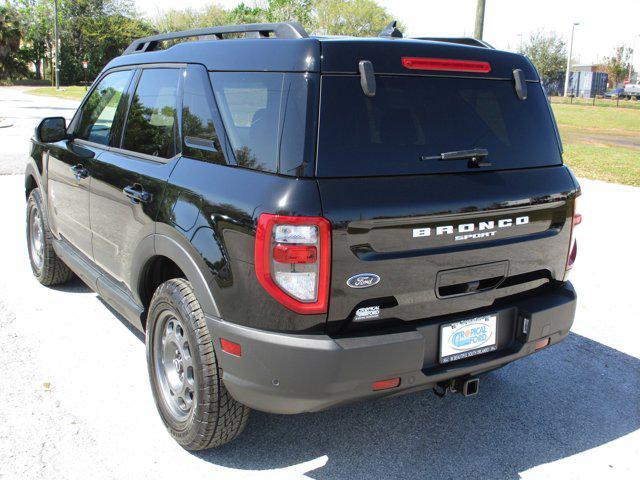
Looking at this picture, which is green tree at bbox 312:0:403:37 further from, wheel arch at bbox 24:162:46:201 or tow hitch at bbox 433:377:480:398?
tow hitch at bbox 433:377:480:398

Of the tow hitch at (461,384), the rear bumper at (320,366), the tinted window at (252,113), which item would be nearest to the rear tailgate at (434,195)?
the rear bumper at (320,366)

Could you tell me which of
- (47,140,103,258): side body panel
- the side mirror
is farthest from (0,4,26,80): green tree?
the side mirror

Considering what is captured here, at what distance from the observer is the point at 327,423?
3412 mm

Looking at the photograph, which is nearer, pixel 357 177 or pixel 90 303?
pixel 357 177

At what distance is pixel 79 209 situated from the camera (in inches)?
168

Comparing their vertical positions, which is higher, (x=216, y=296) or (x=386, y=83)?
(x=386, y=83)

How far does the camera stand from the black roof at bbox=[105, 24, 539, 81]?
8.52ft

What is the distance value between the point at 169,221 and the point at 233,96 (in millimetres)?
666

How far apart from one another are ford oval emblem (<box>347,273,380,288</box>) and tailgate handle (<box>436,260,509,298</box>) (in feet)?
1.09

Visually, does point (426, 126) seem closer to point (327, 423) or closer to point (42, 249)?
point (327, 423)

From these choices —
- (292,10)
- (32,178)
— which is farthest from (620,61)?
(32,178)

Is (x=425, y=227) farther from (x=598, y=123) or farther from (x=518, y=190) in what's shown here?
(x=598, y=123)

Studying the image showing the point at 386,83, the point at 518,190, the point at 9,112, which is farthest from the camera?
the point at 9,112

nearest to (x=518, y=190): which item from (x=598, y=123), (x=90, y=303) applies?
(x=90, y=303)
